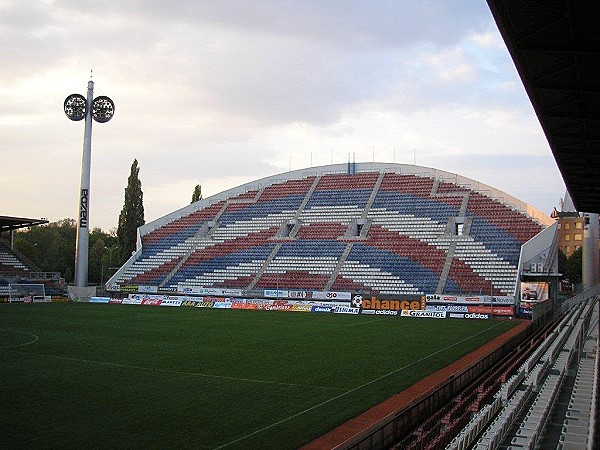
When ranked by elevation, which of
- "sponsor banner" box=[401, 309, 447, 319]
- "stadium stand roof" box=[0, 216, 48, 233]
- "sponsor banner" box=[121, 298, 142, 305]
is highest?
"stadium stand roof" box=[0, 216, 48, 233]

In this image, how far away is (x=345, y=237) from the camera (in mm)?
56219

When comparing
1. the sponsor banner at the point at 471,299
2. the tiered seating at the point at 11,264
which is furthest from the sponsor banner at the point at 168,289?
the sponsor banner at the point at 471,299

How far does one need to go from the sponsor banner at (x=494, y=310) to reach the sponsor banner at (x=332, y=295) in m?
9.63

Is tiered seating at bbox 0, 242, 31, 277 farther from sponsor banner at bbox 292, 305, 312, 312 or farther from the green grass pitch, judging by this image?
sponsor banner at bbox 292, 305, 312, 312

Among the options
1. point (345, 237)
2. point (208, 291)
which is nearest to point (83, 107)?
point (208, 291)

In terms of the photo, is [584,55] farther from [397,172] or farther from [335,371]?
[397,172]

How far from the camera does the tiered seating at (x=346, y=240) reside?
161 feet

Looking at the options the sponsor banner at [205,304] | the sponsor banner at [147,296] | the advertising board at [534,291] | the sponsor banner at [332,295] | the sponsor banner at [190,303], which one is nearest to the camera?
the sponsor banner at [332,295]

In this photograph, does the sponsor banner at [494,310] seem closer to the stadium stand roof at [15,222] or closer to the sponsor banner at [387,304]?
the sponsor banner at [387,304]

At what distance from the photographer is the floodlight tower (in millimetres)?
53625

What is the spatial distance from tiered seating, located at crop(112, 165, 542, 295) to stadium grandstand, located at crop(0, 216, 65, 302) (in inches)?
272

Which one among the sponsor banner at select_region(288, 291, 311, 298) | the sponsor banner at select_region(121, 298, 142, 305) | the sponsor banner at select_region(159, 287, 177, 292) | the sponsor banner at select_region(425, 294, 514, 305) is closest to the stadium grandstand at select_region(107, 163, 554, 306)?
the sponsor banner at select_region(288, 291, 311, 298)

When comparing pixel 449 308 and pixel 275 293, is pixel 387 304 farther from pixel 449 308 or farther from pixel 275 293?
pixel 275 293

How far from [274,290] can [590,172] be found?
114ft
